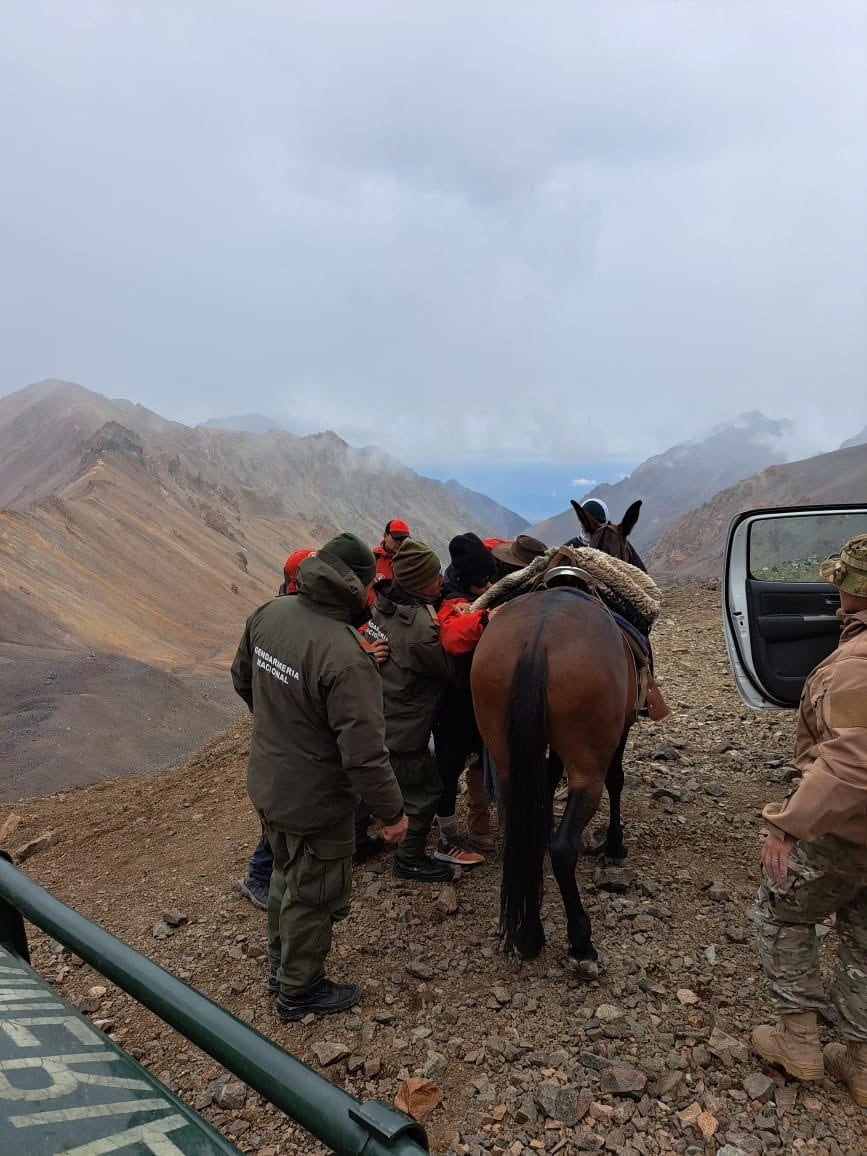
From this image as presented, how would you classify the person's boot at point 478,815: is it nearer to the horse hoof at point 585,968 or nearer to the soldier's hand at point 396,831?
the horse hoof at point 585,968

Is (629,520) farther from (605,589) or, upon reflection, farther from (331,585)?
(331,585)

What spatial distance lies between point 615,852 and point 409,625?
1.71 meters

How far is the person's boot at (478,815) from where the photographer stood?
4.39 m

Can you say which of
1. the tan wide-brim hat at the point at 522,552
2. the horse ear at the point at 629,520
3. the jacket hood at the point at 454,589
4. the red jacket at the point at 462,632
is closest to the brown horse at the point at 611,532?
the horse ear at the point at 629,520

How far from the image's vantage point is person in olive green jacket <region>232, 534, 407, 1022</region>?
272 cm

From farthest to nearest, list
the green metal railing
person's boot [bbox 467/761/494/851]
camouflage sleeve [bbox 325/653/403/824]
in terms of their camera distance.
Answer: person's boot [bbox 467/761/494/851] → camouflage sleeve [bbox 325/653/403/824] → the green metal railing

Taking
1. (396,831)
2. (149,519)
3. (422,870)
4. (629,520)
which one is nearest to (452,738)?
(422,870)

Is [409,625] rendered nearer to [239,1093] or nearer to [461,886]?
[461,886]

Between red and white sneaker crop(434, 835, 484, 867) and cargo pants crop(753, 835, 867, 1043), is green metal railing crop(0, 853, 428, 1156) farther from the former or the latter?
red and white sneaker crop(434, 835, 484, 867)

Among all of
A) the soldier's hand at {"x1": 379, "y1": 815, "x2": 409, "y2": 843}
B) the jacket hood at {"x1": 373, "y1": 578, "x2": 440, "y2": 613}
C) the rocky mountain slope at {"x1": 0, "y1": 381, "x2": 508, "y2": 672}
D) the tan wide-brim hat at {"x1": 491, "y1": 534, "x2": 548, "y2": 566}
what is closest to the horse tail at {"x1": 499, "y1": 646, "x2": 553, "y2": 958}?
the soldier's hand at {"x1": 379, "y1": 815, "x2": 409, "y2": 843}

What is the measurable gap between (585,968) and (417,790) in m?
1.23

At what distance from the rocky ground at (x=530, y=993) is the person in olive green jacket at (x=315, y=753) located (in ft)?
1.25

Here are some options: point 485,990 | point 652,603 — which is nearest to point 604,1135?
point 485,990

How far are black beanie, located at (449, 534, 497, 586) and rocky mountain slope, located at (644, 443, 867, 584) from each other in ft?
187
